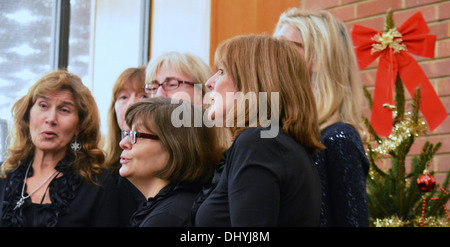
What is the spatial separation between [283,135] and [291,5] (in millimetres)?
2397

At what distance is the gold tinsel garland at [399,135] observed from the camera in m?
2.24

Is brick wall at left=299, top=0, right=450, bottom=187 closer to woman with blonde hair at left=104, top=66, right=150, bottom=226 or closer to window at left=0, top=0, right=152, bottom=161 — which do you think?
woman with blonde hair at left=104, top=66, right=150, bottom=226

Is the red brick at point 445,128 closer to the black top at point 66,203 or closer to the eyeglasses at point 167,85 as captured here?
the eyeglasses at point 167,85

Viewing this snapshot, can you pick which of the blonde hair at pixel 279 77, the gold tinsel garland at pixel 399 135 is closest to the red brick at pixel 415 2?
the gold tinsel garland at pixel 399 135

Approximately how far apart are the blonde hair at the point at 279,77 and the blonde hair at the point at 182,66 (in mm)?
968

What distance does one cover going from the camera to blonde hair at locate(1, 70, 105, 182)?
2264 mm

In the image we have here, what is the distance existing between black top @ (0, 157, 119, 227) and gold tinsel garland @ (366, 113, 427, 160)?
1.04 m

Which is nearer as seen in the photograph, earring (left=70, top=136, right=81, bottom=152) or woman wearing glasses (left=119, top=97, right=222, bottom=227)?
woman wearing glasses (left=119, top=97, right=222, bottom=227)

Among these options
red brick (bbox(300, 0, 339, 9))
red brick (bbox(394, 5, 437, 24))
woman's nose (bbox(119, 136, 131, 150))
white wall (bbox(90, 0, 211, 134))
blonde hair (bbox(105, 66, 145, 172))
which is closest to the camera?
woman's nose (bbox(119, 136, 131, 150))

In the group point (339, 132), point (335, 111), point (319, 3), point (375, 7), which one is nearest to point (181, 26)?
point (319, 3)

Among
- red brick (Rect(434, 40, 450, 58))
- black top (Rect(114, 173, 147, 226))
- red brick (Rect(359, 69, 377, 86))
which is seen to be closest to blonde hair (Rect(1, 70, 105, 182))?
black top (Rect(114, 173, 147, 226))

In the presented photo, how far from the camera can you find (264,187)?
1275 mm
